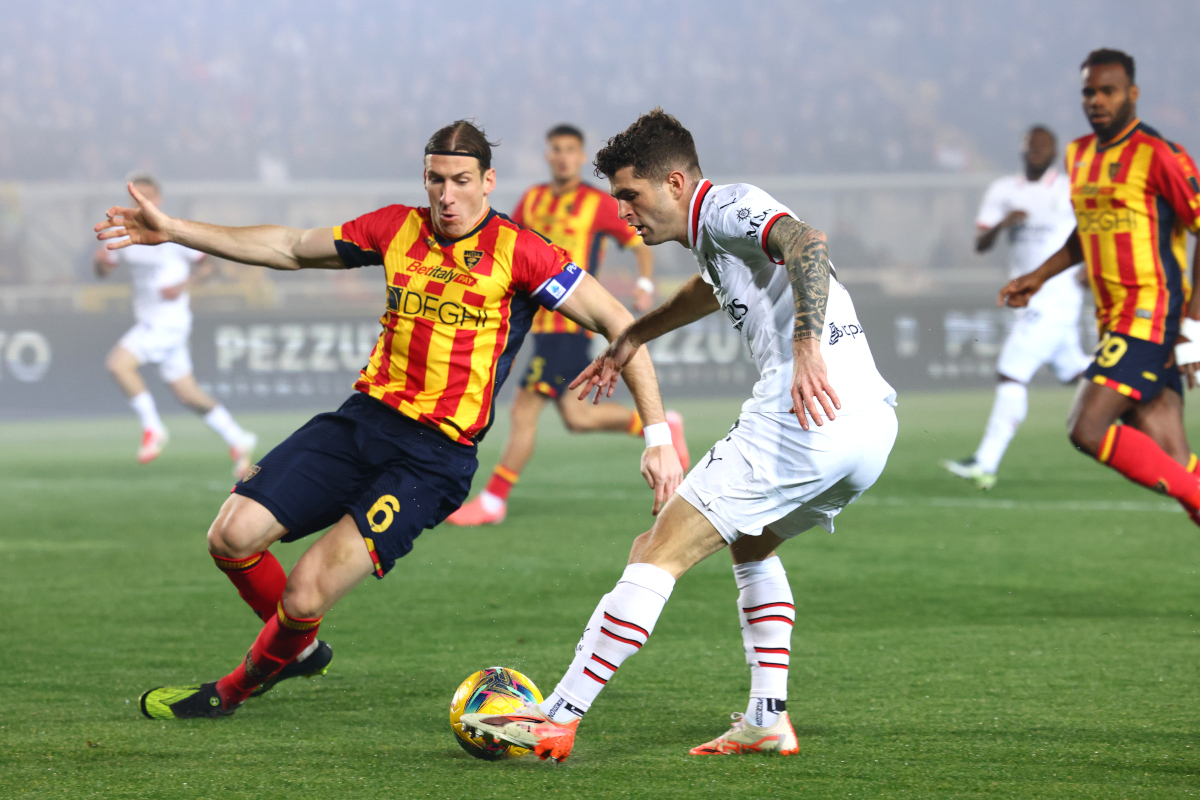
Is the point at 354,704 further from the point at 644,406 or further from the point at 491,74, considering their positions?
the point at 491,74

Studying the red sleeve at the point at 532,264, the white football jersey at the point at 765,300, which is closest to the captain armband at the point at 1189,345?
the white football jersey at the point at 765,300

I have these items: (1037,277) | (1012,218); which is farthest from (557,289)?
(1012,218)

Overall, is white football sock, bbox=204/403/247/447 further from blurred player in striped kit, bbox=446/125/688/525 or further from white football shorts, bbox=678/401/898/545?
white football shorts, bbox=678/401/898/545

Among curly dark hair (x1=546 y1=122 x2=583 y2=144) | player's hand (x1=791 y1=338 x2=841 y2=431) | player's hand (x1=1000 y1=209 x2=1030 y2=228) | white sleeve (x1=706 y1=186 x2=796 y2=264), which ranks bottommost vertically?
player's hand (x1=791 y1=338 x2=841 y2=431)

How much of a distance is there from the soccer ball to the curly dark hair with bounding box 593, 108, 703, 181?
1342mm

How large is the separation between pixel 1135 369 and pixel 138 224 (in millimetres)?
3842

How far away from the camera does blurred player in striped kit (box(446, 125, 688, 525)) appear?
25.2 feet

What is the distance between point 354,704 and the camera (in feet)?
13.1

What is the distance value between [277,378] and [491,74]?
11.3 m

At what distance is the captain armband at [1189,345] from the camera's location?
17.1ft

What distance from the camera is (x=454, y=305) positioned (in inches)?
156

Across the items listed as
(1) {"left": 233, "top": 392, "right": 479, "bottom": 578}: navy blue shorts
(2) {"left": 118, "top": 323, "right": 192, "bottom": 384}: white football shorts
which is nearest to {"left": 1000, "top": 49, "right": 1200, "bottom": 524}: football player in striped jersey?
(1) {"left": 233, "top": 392, "right": 479, "bottom": 578}: navy blue shorts

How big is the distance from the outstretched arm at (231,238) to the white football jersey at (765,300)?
1.21 m

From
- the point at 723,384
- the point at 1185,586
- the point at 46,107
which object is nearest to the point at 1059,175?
the point at 1185,586
